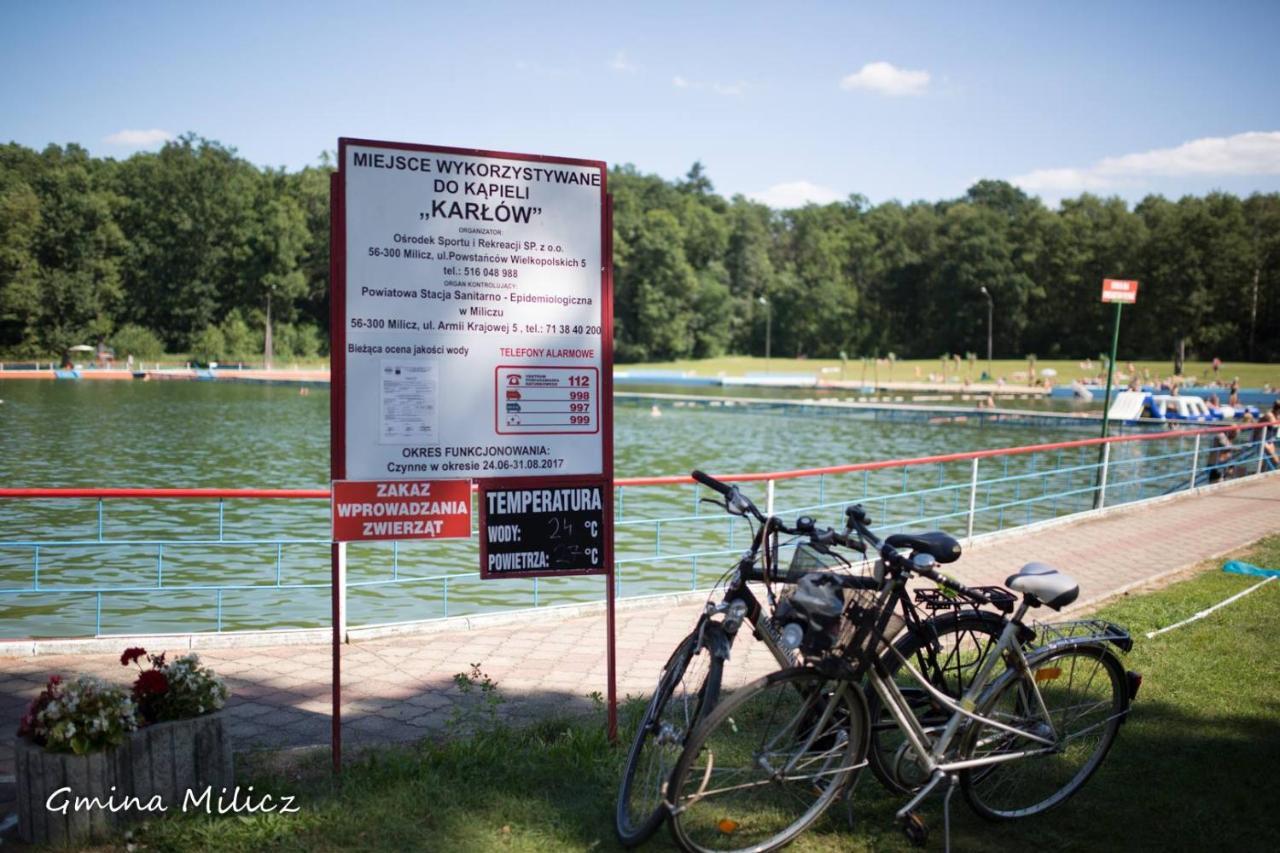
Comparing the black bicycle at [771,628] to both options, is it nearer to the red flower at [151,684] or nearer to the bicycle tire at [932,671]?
the bicycle tire at [932,671]

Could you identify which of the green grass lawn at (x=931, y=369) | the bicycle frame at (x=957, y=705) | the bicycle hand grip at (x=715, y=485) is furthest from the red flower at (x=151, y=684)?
the green grass lawn at (x=931, y=369)

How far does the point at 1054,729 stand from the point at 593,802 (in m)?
1.76

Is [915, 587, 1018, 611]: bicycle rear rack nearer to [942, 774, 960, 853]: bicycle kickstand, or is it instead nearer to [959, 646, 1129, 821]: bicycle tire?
[959, 646, 1129, 821]: bicycle tire

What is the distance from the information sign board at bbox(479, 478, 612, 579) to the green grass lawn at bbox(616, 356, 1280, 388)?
2534 inches

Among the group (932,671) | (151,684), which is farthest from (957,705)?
(151,684)

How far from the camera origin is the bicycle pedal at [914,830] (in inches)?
145

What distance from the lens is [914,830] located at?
369 cm

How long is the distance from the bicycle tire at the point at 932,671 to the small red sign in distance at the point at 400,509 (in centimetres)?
173

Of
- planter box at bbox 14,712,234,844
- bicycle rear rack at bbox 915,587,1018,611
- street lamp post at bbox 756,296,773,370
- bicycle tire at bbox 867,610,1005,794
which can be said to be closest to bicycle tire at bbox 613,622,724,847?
bicycle tire at bbox 867,610,1005,794

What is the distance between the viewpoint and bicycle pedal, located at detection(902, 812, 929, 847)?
368cm

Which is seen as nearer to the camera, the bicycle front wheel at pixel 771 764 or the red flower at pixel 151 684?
the bicycle front wheel at pixel 771 764

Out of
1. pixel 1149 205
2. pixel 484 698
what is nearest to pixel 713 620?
pixel 484 698

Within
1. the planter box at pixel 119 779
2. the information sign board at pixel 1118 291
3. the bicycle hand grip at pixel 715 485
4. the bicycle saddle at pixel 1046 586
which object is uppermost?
the information sign board at pixel 1118 291

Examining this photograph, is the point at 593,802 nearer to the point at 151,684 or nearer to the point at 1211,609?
the point at 151,684
